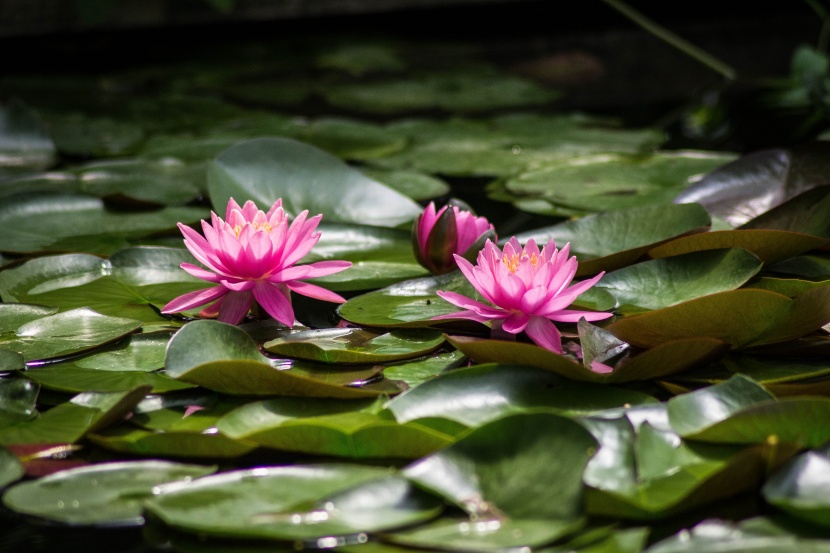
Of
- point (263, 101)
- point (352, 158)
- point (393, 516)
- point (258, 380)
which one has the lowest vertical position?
point (393, 516)

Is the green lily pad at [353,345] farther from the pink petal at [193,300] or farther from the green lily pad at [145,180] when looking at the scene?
the green lily pad at [145,180]

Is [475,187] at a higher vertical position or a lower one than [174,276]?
higher

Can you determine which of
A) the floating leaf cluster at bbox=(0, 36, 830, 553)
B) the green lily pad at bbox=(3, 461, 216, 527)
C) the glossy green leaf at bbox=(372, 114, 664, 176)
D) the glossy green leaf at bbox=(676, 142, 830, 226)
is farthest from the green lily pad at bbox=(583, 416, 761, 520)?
the glossy green leaf at bbox=(372, 114, 664, 176)

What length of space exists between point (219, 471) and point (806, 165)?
1.12 meters

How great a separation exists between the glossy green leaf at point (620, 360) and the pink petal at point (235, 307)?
29 centimetres

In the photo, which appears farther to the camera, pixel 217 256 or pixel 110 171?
pixel 110 171

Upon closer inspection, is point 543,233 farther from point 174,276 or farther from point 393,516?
point 393,516

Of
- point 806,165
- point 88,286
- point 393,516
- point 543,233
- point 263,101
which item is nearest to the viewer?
point 393,516

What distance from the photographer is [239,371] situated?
3.01ft

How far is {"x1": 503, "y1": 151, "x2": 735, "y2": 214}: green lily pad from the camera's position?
1.77m

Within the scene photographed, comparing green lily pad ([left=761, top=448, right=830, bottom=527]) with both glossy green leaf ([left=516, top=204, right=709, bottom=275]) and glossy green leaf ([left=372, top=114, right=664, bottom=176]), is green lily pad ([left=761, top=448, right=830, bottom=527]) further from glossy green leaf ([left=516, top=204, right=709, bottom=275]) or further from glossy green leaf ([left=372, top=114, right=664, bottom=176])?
glossy green leaf ([left=372, top=114, right=664, bottom=176])

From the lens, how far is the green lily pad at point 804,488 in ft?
2.35

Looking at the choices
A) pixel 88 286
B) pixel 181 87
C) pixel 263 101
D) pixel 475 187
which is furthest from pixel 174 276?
pixel 181 87

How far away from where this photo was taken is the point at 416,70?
12.6 feet
